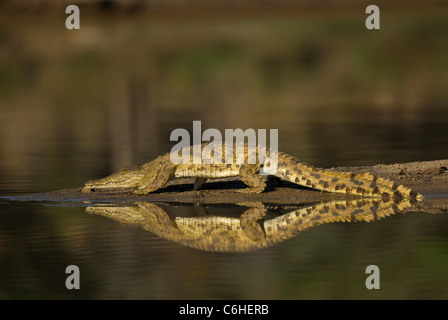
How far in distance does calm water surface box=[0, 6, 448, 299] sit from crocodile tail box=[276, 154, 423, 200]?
1137mm

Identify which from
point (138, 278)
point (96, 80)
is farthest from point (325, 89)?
point (138, 278)

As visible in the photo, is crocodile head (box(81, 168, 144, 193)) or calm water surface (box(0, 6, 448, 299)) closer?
calm water surface (box(0, 6, 448, 299))

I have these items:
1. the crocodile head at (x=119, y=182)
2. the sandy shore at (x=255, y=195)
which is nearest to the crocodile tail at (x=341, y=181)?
the sandy shore at (x=255, y=195)

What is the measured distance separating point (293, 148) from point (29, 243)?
9.53 metres

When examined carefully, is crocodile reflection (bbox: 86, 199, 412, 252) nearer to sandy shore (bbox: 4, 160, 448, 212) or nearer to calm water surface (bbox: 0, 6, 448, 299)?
calm water surface (bbox: 0, 6, 448, 299)

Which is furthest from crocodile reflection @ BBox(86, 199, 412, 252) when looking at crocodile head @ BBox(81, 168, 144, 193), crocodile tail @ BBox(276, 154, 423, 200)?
crocodile head @ BBox(81, 168, 144, 193)

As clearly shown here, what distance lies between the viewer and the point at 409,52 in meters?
49.6

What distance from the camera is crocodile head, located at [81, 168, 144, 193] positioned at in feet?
53.9

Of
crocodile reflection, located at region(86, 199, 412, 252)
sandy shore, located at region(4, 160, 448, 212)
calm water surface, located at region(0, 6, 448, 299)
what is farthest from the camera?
sandy shore, located at region(4, 160, 448, 212)

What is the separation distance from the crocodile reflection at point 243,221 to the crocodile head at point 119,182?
845 millimetres

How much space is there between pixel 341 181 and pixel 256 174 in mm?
1201

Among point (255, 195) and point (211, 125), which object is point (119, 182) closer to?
point (255, 195)

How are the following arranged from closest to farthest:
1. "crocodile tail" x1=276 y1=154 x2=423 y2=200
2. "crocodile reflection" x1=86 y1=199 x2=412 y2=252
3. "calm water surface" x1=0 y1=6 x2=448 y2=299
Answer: "calm water surface" x1=0 y1=6 x2=448 y2=299, "crocodile reflection" x1=86 y1=199 x2=412 y2=252, "crocodile tail" x1=276 y1=154 x2=423 y2=200

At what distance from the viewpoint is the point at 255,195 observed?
51.5 feet
